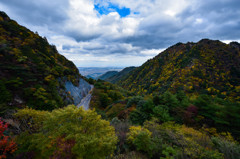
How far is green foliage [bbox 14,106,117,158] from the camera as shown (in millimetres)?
7664

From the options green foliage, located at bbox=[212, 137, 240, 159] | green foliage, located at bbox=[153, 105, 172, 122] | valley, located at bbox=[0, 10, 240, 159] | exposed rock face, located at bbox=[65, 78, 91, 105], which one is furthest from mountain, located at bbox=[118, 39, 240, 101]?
green foliage, located at bbox=[212, 137, 240, 159]

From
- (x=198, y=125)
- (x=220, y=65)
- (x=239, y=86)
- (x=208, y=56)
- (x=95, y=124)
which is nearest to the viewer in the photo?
(x=95, y=124)

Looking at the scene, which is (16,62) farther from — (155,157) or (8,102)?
(155,157)

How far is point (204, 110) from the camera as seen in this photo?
17031 mm

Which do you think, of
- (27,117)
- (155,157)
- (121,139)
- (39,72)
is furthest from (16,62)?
(155,157)

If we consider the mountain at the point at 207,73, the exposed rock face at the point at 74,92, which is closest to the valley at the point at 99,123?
the exposed rock face at the point at 74,92

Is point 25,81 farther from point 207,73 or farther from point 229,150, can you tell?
point 207,73

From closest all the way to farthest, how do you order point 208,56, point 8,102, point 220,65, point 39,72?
point 8,102, point 39,72, point 220,65, point 208,56

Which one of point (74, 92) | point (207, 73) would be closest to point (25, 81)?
point (74, 92)

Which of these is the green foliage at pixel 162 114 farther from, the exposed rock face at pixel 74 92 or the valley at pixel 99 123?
the exposed rock face at pixel 74 92

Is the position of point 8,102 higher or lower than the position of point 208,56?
lower

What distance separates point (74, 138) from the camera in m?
8.58

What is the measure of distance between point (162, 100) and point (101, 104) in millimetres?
29744

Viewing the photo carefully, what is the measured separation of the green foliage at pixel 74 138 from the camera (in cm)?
766
